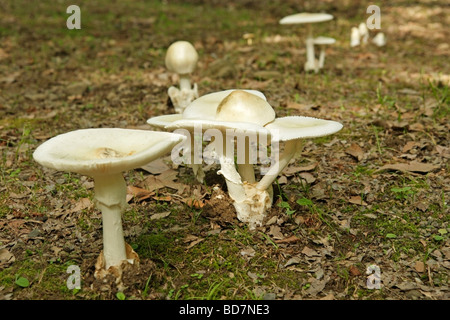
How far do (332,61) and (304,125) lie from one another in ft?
19.9

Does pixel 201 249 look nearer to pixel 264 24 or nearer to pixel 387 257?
pixel 387 257

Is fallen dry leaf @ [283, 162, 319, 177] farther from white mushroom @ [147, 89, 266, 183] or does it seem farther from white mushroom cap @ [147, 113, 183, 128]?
white mushroom cap @ [147, 113, 183, 128]

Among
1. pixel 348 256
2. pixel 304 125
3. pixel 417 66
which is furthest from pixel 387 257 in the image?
pixel 417 66

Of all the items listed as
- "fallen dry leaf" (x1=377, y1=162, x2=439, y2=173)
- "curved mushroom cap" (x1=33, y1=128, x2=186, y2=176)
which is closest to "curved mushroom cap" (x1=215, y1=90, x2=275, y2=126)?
"curved mushroom cap" (x1=33, y1=128, x2=186, y2=176)

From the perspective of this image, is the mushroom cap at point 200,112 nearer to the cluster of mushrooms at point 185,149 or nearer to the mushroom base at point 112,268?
the cluster of mushrooms at point 185,149

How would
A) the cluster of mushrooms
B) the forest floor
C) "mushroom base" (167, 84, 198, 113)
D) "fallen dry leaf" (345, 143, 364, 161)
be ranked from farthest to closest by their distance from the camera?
"mushroom base" (167, 84, 198, 113), "fallen dry leaf" (345, 143, 364, 161), the forest floor, the cluster of mushrooms

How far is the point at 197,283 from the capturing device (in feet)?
9.73

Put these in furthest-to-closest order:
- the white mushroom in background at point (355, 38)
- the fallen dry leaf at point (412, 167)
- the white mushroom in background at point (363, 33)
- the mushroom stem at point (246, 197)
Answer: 1. the white mushroom in background at point (363, 33)
2. the white mushroom in background at point (355, 38)
3. the fallen dry leaf at point (412, 167)
4. the mushroom stem at point (246, 197)

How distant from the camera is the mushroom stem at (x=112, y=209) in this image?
262 centimetres

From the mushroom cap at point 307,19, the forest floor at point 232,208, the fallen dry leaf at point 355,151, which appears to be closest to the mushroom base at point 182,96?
the forest floor at point 232,208

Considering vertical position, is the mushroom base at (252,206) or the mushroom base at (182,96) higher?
the mushroom base at (182,96)

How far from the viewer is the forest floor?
3008mm

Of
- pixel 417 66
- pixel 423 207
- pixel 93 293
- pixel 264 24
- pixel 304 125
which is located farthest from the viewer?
pixel 264 24

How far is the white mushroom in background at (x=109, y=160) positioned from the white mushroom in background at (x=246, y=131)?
1.44ft
